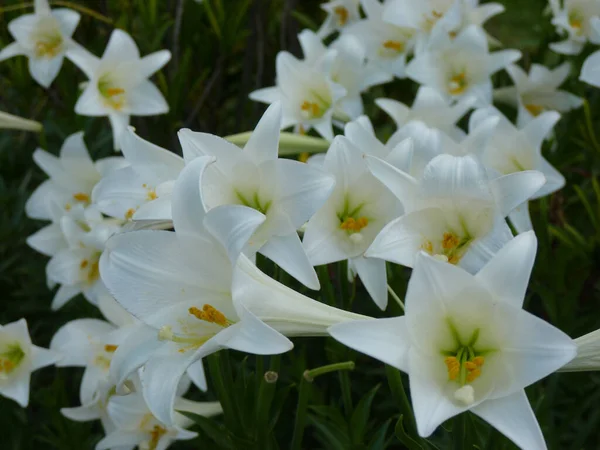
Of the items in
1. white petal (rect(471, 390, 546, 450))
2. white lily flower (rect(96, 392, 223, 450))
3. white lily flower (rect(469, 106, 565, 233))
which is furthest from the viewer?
white lily flower (rect(469, 106, 565, 233))

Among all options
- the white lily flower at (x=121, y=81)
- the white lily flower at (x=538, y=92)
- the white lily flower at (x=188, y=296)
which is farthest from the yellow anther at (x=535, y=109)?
the white lily flower at (x=188, y=296)

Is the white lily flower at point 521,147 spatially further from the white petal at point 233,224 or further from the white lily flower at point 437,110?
the white petal at point 233,224

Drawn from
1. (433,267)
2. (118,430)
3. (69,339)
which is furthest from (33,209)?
(433,267)

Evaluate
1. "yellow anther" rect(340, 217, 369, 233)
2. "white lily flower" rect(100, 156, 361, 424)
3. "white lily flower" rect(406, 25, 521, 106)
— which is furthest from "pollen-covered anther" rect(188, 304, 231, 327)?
"white lily flower" rect(406, 25, 521, 106)

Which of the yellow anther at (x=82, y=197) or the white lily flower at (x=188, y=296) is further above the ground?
the white lily flower at (x=188, y=296)

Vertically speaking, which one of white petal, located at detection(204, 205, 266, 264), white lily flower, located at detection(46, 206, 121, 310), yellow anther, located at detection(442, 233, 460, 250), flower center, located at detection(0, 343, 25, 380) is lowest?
flower center, located at detection(0, 343, 25, 380)

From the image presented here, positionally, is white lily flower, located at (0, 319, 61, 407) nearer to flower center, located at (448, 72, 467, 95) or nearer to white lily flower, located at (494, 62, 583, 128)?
flower center, located at (448, 72, 467, 95)
